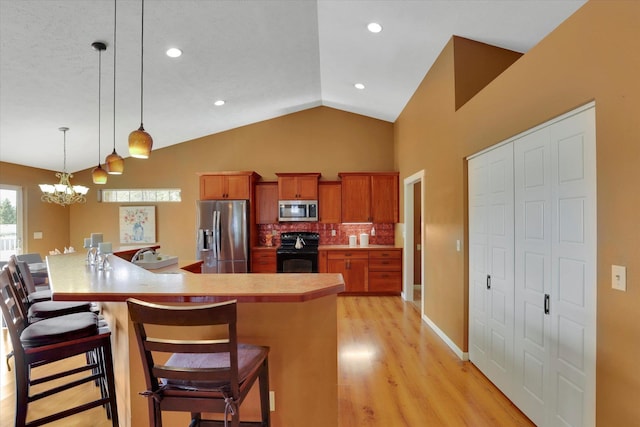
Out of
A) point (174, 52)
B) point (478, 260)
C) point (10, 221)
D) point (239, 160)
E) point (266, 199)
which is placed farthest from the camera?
point (239, 160)

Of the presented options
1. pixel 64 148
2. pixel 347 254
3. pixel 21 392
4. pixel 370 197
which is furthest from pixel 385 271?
pixel 64 148

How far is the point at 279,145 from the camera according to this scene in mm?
6180

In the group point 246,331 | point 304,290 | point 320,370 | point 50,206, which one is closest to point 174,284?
point 246,331

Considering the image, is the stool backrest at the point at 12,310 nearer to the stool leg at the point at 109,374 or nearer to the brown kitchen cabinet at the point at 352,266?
the stool leg at the point at 109,374

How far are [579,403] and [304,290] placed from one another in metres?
1.69

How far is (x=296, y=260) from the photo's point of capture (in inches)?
217

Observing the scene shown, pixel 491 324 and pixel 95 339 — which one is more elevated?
pixel 95 339

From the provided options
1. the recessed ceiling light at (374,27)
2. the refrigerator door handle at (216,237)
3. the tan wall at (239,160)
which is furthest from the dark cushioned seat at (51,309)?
the tan wall at (239,160)

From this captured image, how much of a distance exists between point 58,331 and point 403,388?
243 centimetres

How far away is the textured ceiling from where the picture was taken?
261 cm

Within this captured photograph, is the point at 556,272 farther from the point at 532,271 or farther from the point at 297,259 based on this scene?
the point at 297,259

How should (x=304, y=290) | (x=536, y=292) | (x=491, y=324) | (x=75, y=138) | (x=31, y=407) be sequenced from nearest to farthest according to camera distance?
(x=304, y=290)
(x=536, y=292)
(x=31, y=407)
(x=491, y=324)
(x=75, y=138)

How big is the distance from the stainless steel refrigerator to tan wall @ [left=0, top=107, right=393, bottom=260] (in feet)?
3.15

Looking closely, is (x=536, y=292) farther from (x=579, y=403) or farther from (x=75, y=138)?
(x=75, y=138)
